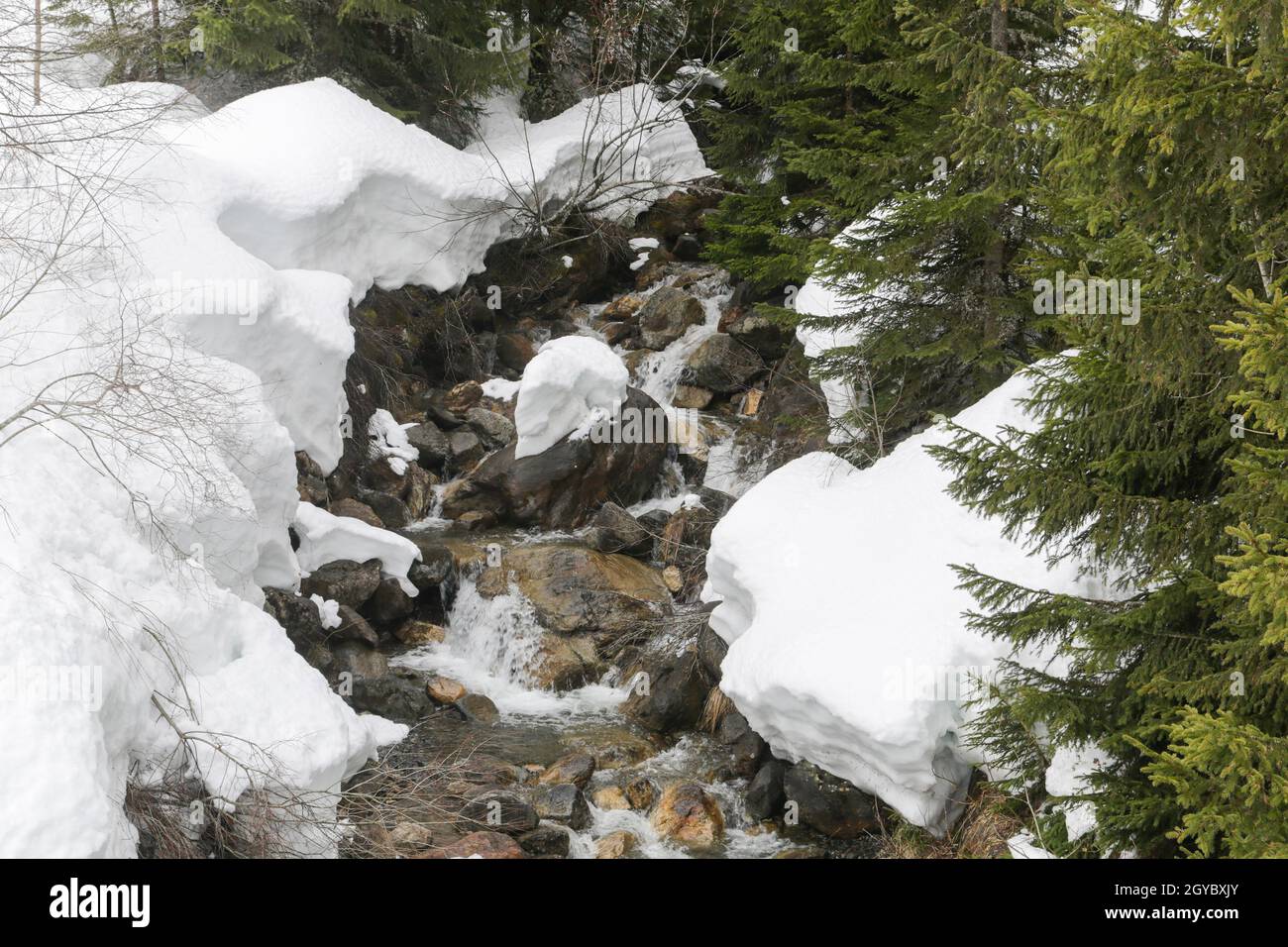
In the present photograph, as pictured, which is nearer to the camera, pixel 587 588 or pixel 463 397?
pixel 587 588

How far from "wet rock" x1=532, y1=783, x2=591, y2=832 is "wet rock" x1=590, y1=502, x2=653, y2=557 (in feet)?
13.2

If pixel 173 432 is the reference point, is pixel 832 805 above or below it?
below

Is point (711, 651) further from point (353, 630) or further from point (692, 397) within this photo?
point (692, 397)

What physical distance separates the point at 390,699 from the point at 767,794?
12.2 feet

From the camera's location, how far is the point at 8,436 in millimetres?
5832

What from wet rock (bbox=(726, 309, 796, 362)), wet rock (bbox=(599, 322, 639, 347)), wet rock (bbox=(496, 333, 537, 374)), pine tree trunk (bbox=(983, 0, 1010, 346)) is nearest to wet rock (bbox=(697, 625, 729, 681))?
pine tree trunk (bbox=(983, 0, 1010, 346))

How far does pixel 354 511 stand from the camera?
12078 millimetres

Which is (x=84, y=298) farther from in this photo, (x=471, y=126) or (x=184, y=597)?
(x=471, y=126)

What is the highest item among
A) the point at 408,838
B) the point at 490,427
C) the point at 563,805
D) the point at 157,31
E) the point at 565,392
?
the point at 157,31

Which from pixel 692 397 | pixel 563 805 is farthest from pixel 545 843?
pixel 692 397

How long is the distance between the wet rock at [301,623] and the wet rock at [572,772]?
95.9 inches

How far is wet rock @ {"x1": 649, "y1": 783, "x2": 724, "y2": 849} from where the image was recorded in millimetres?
8352

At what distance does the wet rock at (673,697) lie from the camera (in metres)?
9.77

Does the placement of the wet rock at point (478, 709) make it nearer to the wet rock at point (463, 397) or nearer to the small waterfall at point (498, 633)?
the small waterfall at point (498, 633)
